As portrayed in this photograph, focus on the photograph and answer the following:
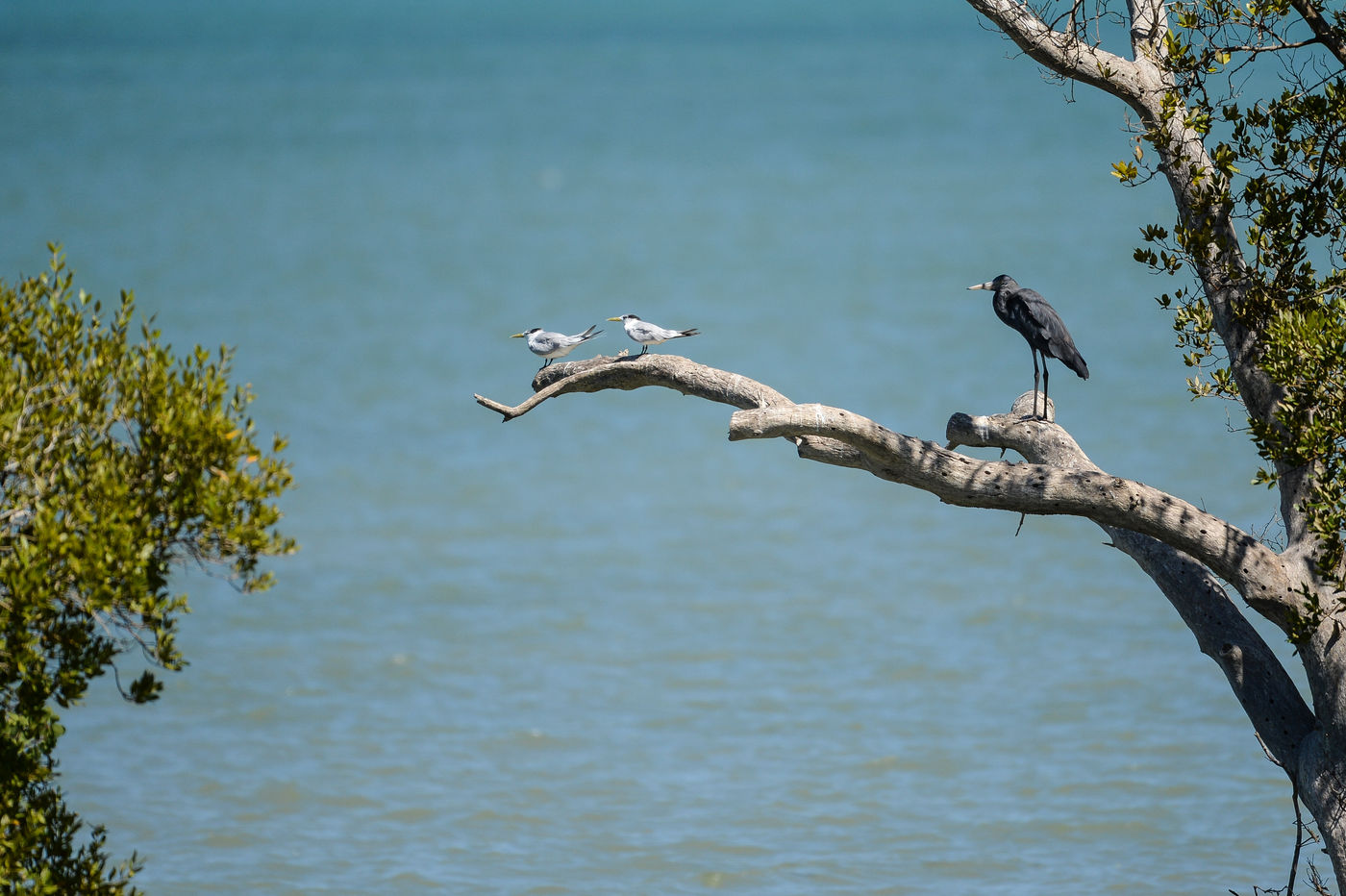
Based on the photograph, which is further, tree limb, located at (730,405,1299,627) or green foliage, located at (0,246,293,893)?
tree limb, located at (730,405,1299,627)

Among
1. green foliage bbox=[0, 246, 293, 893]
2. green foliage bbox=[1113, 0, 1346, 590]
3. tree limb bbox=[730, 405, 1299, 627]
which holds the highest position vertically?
green foliage bbox=[1113, 0, 1346, 590]

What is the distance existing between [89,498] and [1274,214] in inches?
157

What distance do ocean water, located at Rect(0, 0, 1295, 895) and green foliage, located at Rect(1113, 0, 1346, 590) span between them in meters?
0.44

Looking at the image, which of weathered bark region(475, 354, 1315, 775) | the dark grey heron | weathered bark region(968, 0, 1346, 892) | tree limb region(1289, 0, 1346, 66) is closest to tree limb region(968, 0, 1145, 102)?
weathered bark region(968, 0, 1346, 892)

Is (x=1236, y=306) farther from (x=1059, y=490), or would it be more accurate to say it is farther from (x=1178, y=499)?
(x=1059, y=490)

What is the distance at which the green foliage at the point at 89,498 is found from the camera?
11.4 feet

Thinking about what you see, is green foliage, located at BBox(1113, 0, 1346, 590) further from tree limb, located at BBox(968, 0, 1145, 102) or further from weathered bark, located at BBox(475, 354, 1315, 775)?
weathered bark, located at BBox(475, 354, 1315, 775)

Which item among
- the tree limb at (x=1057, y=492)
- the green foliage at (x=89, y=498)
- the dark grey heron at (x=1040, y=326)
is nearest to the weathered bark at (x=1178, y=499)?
the tree limb at (x=1057, y=492)

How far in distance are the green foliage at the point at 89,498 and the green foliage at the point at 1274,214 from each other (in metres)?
3.15

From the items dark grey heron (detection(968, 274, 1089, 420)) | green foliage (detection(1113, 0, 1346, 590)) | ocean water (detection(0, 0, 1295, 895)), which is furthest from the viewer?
ocean water (detection(0, 0, 1295, 895))

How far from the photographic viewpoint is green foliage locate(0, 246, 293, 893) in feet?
11.4

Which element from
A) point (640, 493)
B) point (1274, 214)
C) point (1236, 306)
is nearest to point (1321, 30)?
point (1274, 214)

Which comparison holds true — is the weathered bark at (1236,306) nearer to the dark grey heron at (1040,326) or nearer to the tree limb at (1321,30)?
the tree limb at (1321,30)

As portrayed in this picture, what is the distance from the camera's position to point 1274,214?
4.70 meters
